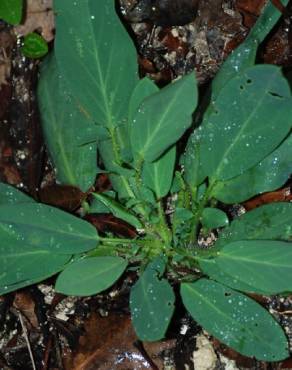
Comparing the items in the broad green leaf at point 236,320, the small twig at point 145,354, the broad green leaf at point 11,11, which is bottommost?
the small twig at point 145,354

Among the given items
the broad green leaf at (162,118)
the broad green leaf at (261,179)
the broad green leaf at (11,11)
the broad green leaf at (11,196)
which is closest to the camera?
the broad green leaf at (162,118)

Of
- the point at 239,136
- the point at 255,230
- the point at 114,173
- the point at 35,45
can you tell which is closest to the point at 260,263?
the point at 255,230

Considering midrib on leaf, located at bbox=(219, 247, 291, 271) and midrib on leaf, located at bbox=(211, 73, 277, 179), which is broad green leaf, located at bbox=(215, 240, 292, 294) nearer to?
midrib on leaf, located at bbox=(219, 247, 291, 271)

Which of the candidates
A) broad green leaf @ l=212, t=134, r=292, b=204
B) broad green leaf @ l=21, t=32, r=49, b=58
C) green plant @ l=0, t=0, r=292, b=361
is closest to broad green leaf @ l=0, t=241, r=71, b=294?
green plant @ l=0, t=0, r=292, b=361

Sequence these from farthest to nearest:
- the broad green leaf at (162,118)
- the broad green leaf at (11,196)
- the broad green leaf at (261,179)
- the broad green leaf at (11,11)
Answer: the broad green leaf at (11,11) → the broad green leaf at (11,196) → the broad green leaf at (261,179) → the broad green leaf at (162,118)

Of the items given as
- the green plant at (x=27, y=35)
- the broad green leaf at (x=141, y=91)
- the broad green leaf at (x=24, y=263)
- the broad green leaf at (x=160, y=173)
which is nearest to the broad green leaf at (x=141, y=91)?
the broad green leaf at (x=141, y=91)

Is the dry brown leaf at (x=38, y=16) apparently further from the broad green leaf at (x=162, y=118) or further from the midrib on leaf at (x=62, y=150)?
the broad green leaf at (x=162, y=118)
